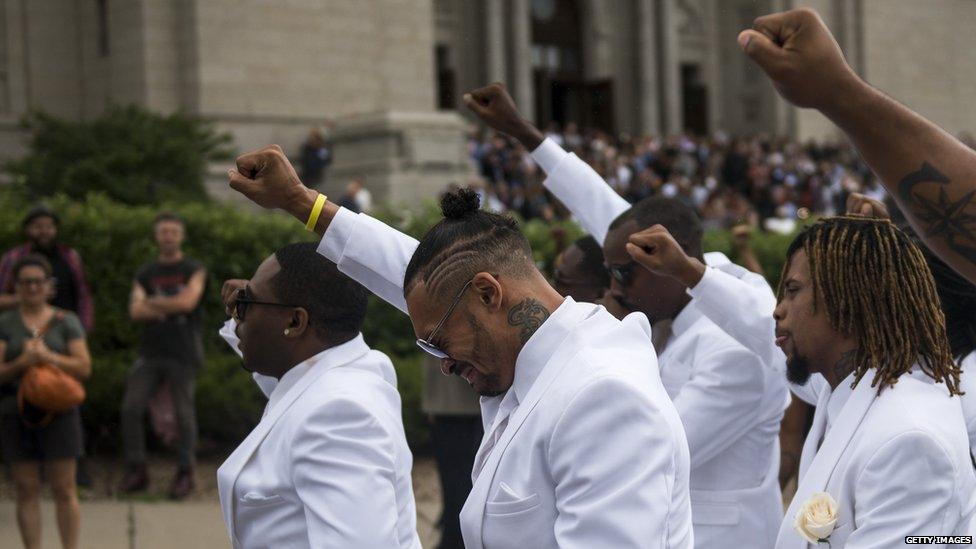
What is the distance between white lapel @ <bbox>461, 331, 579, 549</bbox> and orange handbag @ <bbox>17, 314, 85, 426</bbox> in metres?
5.86

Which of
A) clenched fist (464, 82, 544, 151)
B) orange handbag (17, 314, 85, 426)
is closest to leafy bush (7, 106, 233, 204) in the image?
orange handbag (17, 314, 85, 426)

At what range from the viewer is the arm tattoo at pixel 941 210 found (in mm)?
1958

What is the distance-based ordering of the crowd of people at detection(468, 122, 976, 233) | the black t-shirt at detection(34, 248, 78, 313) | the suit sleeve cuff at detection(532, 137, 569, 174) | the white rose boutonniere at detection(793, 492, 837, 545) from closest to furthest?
the white rose boutonniere at detection(793, 492, 837, 545) → the suit sleeve cuff at detection(532, 137, 569, 174) → the black t-shirt at detection(34, 248, 78, 313) → the crowd of people at detection(468, 122, 976, 233)

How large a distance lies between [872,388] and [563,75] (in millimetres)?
36321

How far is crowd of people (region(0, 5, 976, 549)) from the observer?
2.59m

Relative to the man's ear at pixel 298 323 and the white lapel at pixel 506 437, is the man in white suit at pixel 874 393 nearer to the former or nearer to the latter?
the white lapel at pixel 506 437

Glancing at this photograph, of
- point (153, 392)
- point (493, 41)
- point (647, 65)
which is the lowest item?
point (153, 392)

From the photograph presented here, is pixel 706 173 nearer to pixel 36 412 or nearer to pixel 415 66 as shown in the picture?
pixel 415 66

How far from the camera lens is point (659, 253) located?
158 inches

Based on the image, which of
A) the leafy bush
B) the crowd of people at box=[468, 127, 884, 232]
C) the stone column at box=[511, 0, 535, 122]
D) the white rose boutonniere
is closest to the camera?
the white rose boutonniere

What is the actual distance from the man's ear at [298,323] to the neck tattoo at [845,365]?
1.54 meters

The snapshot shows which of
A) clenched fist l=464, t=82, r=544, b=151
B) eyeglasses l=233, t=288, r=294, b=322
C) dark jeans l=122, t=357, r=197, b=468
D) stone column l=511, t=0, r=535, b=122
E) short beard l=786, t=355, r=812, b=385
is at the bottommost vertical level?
dark jeans l=122, t=357, r=197, b=468

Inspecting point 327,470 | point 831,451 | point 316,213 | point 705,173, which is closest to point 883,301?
point 831,451

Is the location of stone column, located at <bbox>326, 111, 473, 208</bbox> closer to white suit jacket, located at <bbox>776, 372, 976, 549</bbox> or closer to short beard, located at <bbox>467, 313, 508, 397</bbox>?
white suit jacket, located at <bbox>776, 372, 976, 549</bbox>
